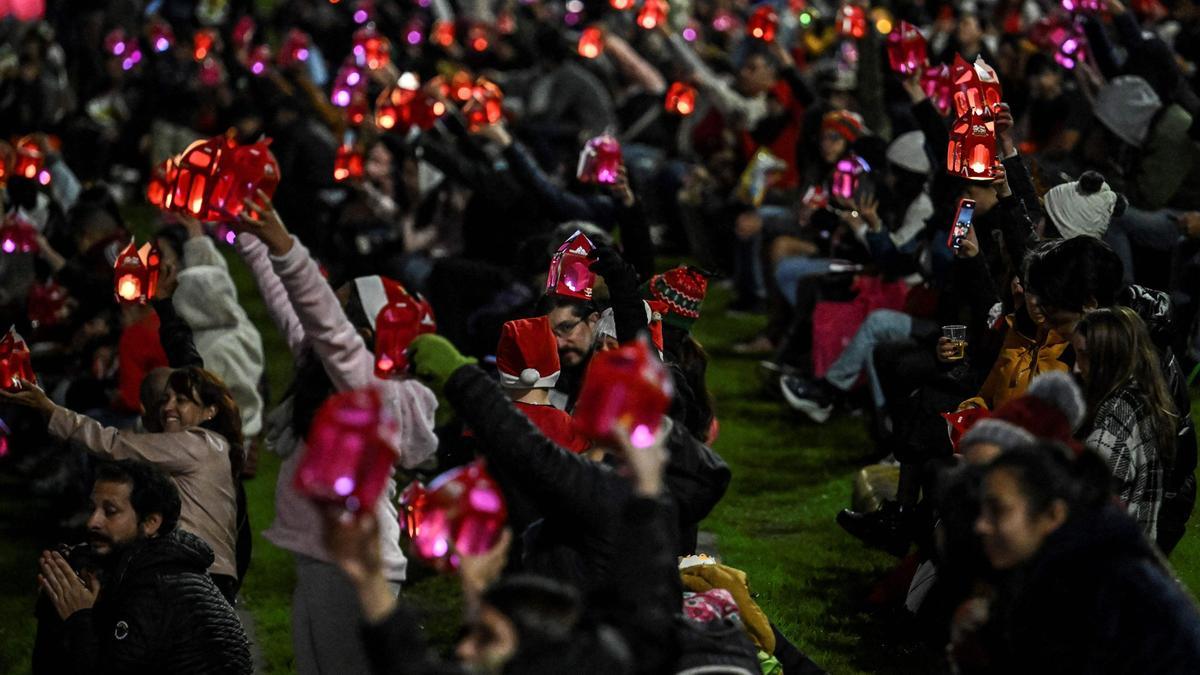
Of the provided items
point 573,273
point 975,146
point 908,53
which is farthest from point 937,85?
point 573,273

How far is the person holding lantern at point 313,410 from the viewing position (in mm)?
5164

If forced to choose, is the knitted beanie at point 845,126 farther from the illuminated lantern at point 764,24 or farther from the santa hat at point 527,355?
the santa hat at point 527,355

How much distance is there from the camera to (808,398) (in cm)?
1035

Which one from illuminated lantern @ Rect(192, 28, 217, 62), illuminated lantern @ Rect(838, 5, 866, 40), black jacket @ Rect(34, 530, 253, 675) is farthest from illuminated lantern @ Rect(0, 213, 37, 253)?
illuminated lantern @ Rect(192, 28, 217, 62)

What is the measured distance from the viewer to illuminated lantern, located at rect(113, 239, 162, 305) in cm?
690

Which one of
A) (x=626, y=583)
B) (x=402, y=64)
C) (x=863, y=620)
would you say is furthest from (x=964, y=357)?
(x=402, y=64)

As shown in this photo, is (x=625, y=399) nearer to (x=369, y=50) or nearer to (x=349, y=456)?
(x=349, y=456)

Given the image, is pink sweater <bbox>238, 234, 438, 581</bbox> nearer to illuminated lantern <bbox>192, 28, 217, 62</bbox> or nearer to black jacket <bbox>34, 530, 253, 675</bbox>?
black jacket <bbox>34, 530, 253, 675</bbox>

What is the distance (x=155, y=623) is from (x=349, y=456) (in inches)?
92.1

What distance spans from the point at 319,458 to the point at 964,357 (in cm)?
428

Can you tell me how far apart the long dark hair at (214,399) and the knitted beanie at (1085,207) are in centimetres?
340

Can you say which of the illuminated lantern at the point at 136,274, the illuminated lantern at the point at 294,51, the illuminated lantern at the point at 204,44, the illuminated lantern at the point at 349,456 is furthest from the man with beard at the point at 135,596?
the illuminated lantern at the point at 204,44

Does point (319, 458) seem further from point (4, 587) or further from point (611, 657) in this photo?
point (4, 587)

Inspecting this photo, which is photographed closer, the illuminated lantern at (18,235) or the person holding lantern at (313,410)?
the person holding lantern at (313,410)
